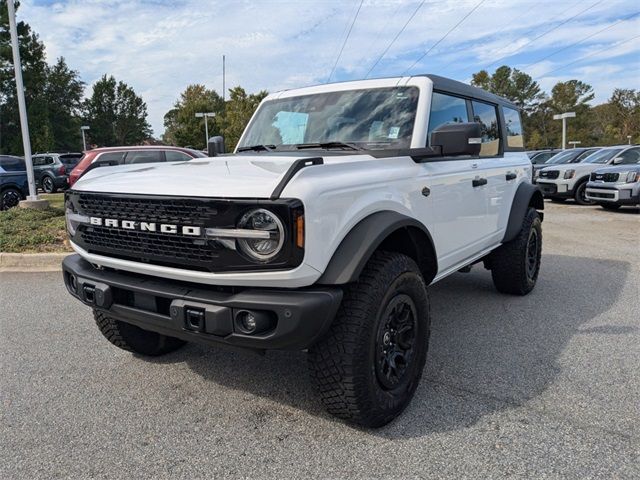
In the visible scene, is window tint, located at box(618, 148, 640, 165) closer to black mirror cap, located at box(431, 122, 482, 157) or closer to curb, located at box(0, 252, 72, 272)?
black mirror cap, located at box(431, 122, 482, 157)

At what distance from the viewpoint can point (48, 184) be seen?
20719mm

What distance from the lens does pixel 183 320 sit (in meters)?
2.26

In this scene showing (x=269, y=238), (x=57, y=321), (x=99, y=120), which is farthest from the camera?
(x=99, y=120)

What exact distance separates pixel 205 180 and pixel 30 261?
18.4ft

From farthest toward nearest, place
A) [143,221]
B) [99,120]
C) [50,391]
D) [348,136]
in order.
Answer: [99,120], [348,136], [50,391], [143,221]

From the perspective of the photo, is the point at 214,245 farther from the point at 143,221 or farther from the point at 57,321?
the point at 57,321

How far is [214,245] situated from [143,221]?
0.47 meters

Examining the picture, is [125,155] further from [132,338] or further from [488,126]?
[488,126]

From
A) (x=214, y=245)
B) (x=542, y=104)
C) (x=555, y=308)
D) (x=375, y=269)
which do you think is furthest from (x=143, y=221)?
(x=542, y=104)

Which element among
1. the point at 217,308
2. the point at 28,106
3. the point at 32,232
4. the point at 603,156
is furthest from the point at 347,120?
the point at 28,106

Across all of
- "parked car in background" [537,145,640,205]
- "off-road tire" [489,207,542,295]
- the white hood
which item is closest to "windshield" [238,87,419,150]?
the white hood

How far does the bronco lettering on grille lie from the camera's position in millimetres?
2262

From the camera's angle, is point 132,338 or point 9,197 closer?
point 132,338

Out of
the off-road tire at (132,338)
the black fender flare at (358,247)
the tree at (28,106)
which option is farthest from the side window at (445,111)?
Result: the tree at (28,106)
